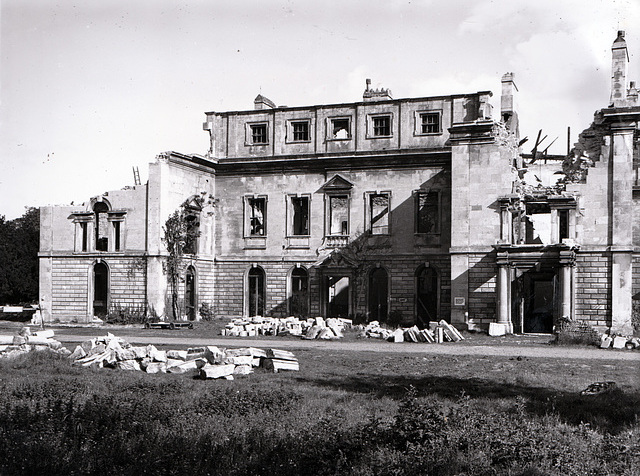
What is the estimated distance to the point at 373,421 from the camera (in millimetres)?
10656

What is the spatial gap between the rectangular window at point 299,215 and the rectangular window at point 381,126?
17.1ft

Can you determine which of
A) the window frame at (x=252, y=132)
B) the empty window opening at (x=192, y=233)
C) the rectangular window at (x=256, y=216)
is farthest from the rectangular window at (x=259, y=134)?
the empty window opening at (x=192, y=233)

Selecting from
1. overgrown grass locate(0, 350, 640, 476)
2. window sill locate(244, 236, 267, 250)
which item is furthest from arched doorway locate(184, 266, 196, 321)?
overgrown grass locate(0, 350, 640, 476)

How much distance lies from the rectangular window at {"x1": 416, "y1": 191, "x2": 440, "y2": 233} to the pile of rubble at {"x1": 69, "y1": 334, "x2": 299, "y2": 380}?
19101 millimetres

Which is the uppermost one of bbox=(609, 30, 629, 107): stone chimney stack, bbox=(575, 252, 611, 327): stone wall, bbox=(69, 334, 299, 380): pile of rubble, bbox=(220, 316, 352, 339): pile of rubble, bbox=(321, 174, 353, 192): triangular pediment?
bbox=(609, 30, 629, 107): stone chimney stack

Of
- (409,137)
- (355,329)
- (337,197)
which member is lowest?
(355,329)

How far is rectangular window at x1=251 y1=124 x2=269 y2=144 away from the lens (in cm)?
4031

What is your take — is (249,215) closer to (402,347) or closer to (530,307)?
(530,307)

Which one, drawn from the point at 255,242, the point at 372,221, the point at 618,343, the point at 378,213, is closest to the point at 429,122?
the point at 378,213

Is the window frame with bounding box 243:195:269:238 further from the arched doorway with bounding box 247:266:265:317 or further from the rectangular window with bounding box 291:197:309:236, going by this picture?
the arched doorway with bounding box 247:266:265:317

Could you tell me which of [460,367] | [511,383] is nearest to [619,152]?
[460,367]

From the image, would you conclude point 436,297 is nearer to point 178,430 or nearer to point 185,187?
point 185,187

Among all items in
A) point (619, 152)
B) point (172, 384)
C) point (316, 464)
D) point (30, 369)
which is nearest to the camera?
point (316, 464)

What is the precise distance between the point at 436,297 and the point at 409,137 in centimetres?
853
